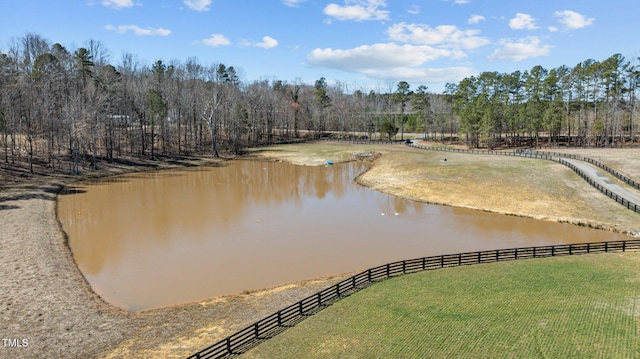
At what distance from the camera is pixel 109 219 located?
38781 millimetres

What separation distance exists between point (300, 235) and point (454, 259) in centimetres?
1273

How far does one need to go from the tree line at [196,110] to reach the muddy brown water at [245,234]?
1757cm

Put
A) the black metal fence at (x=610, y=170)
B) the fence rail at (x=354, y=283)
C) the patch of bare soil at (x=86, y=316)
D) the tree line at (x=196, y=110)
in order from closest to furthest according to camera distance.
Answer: the fence rail at (x=354, y=283)
the patch of bare soil at (x=86, y=316)
the black metal fence at (x=610, y=170)
the tree line at (x=196, y=110)

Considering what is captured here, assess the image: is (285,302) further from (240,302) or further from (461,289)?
(461,289)

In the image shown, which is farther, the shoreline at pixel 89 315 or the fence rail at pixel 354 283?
the shoreline at pixel 89 315

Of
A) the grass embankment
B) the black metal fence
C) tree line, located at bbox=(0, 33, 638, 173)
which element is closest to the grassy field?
the grass embankment

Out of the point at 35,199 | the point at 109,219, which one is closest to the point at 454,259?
the point at 109,219

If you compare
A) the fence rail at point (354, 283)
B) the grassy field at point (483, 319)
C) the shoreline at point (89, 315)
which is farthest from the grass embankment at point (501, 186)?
the shoreline at point (89, 315)

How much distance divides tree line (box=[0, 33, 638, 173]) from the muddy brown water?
1757 centimetres

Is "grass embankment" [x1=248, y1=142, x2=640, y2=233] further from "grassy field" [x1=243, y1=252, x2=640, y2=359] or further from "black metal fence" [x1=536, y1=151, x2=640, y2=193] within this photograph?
"grassy field" [x1=243, y1=252, x2=640, y2=359]

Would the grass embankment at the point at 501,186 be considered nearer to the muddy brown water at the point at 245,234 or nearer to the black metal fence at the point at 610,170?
the muddy brown water at the point at 245,234

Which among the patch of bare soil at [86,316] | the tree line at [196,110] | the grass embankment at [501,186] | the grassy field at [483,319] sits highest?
the tree line at [196,110]

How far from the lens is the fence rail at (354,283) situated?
16.7m

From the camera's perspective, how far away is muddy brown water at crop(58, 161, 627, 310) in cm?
2552
